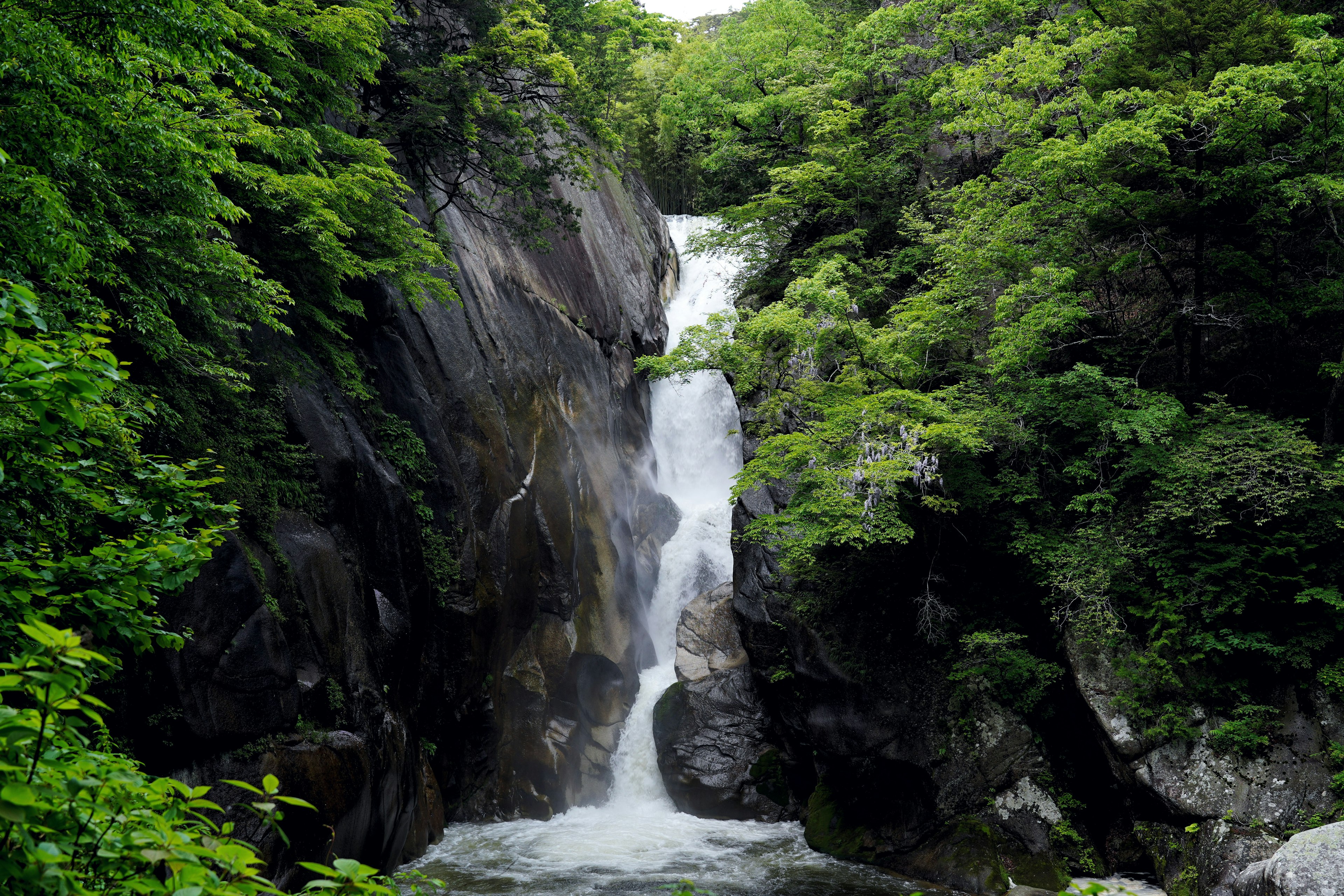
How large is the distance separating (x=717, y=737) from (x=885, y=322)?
409 inches

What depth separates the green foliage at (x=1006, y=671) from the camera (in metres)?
12.0

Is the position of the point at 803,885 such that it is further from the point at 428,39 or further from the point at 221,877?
the point at 428,39

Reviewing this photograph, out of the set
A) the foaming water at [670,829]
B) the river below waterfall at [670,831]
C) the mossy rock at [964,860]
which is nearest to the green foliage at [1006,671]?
the mossy rock at [964,860]

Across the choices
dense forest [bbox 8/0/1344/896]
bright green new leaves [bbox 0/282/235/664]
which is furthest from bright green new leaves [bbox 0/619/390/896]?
dense forest [bbox 8/0/1344/896]

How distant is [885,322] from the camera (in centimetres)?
1753

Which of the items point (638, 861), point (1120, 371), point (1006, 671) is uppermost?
point (1120, 371)

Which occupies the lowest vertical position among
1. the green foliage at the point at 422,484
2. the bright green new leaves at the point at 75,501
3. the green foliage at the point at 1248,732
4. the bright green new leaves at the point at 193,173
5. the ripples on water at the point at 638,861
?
the ripples on water at the point at 638,861

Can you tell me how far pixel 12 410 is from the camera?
349cm

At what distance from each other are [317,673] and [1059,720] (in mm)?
11313

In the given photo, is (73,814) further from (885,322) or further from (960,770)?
(885,322)

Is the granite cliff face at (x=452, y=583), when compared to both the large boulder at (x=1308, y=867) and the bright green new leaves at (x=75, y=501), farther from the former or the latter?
the large boulder at (x=1308, y=867)

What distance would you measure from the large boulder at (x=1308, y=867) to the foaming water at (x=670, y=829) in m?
5.21

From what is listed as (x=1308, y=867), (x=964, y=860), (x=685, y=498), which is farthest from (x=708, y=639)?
(x=1308, y=867)

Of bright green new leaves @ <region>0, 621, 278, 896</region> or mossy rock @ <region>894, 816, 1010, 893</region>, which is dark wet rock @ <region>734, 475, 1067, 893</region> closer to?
mossy rock @ <region>894, 816, 1010, 893</region>
